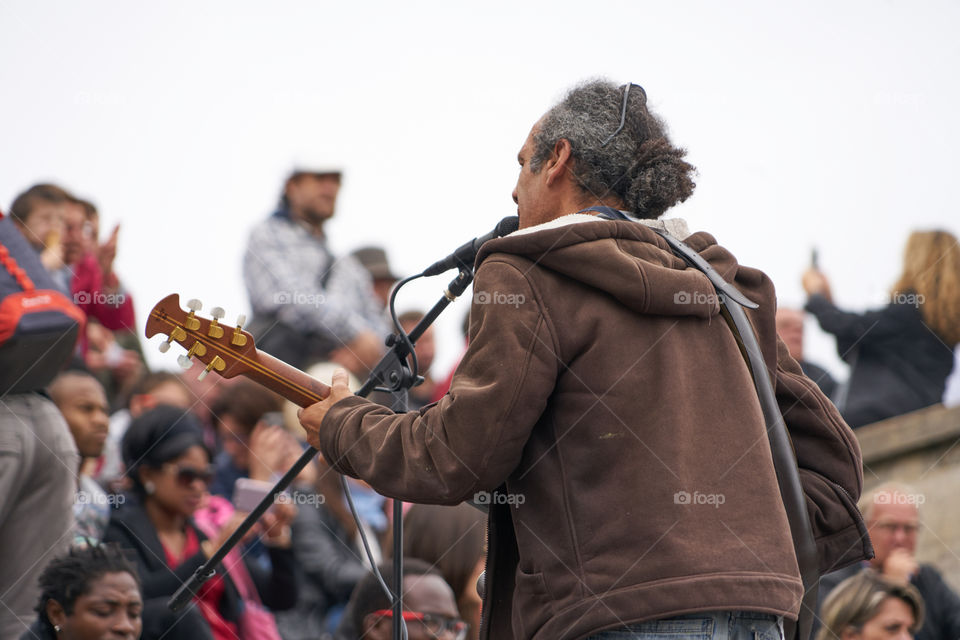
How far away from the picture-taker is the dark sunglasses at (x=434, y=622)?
15.3 feet

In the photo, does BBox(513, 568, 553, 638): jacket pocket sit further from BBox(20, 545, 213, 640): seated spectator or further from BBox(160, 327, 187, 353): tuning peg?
BBox(20, 545, 213, 640): seated spectator

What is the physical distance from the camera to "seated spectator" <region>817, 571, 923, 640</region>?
17.1ft

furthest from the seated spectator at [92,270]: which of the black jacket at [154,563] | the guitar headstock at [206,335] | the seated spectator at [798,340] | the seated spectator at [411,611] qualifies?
the seated spectator at [798,340]

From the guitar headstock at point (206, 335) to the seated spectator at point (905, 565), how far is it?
347 centimetres

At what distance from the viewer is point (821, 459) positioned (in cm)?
292

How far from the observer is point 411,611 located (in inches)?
185

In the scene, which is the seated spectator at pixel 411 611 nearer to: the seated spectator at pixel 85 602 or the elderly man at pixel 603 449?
the seated spectator at pixel 85 602

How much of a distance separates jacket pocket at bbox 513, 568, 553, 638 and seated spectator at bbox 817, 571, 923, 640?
314 cm

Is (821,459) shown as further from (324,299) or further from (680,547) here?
(324,299)

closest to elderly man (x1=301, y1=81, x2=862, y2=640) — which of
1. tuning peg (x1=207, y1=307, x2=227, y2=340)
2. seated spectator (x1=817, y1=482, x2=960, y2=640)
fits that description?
tuning peg (x1=207, y1=307, x2=227, y2=340)

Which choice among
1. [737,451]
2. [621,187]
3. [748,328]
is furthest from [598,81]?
[737,451]

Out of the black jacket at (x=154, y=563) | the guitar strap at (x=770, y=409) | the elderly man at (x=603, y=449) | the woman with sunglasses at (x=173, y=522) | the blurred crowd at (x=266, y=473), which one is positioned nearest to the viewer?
the elderly man at (x=603, y=449)

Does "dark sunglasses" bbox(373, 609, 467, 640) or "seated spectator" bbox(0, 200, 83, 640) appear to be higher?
"seated spectator" bbox(0, 200, 83, 640)

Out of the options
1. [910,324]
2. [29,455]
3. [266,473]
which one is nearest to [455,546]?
[266,473]
